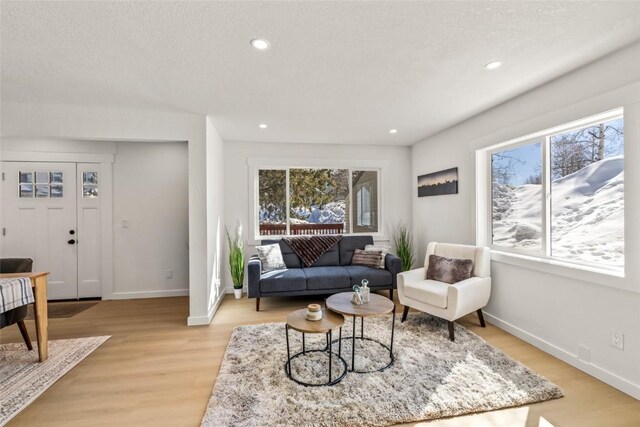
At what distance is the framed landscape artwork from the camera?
3.66 meters

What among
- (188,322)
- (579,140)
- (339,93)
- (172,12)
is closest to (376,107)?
(339,93)

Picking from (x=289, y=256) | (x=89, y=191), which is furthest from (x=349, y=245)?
(x=89, y=191)

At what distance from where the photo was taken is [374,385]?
197 centimetres

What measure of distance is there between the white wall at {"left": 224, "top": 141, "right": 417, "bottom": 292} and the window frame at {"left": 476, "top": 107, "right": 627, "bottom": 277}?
1.62m

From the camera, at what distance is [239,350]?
2484 mm

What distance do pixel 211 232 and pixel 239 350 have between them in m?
1.51

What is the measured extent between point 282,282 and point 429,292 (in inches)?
68.7

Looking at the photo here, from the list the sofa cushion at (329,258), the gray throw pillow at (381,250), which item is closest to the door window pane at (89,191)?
the sofa cushion at (329,258)

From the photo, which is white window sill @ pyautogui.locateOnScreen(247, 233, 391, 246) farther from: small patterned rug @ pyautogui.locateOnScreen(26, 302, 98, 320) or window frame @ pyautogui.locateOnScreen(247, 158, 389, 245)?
small patterned rug @ pyautogui.locateOnScreen(26, 302, 98, 320)

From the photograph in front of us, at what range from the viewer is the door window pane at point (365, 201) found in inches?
189

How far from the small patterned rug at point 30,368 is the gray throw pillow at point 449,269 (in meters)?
3.50

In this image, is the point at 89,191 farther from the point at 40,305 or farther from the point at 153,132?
the point at 40,305

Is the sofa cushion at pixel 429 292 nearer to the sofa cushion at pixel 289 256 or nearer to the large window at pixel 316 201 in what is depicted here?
the sofa cushion at pixel 289 256

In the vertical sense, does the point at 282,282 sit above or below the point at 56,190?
below
